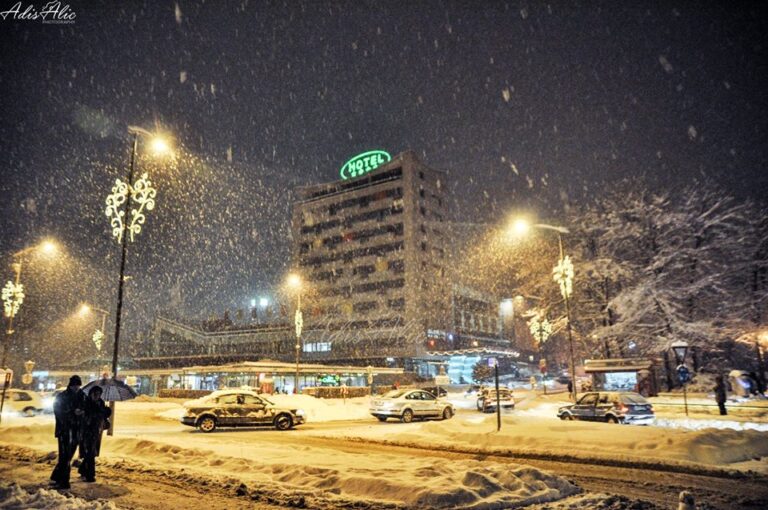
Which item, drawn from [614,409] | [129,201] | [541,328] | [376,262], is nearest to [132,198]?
[129,201]

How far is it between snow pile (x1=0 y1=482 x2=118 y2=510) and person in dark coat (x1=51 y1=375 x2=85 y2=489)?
0.85 meters

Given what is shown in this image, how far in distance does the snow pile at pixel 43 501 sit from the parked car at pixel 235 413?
11.2 meters

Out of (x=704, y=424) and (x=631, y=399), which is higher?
(x=631, y=399)

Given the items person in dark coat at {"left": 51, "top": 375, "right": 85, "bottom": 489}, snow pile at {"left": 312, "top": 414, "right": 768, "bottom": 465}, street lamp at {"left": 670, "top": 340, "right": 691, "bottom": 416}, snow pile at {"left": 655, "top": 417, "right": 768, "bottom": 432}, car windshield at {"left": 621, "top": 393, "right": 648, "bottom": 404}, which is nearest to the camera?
person in dark coat at {"left": 51, "top": 375, "right": 85, "bottom": 489}

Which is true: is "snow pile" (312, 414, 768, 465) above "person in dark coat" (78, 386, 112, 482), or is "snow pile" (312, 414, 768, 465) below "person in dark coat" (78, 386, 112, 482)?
below

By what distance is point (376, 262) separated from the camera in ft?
298

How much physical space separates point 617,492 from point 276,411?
561 inches

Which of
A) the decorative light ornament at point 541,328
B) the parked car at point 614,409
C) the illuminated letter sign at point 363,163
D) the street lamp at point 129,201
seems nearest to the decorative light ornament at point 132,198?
the street lamp at point 129,201

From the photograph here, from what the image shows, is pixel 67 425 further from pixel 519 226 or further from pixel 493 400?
pixel 493 400

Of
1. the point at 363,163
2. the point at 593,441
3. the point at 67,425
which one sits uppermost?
the point at 363,163

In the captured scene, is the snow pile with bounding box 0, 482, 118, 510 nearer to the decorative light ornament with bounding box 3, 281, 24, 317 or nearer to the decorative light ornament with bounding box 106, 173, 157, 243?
the decorative light ornament with bounding box 106, 173, 157, 243

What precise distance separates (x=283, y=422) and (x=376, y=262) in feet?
234

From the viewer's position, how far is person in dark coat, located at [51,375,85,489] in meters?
8.33

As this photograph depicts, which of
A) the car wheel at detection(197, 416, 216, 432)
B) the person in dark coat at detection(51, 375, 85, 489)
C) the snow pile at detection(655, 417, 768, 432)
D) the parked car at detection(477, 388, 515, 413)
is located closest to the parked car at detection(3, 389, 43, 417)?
the car wheel at detection(197, 416, 216, 432)
